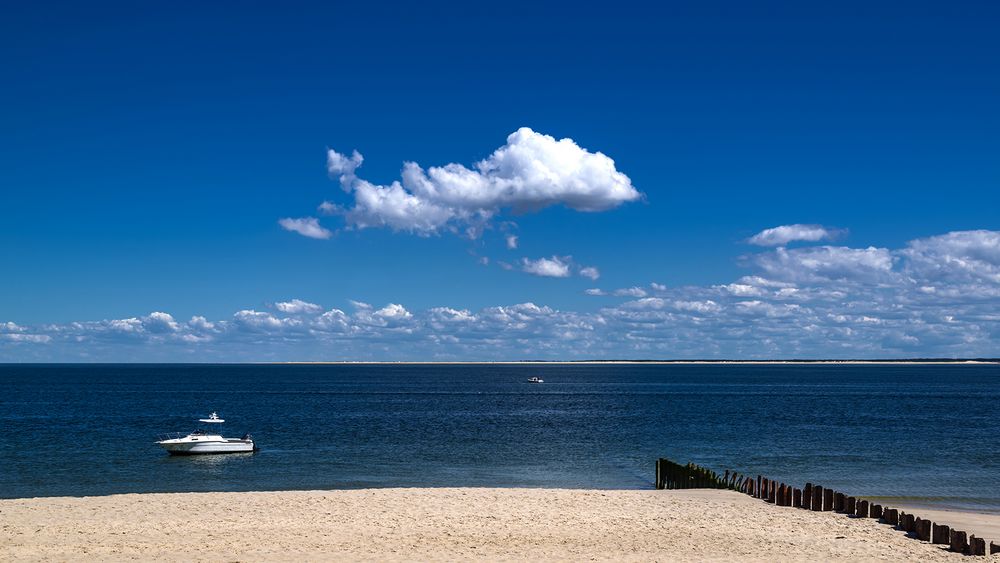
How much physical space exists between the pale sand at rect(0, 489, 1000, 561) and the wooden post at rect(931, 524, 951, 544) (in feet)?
2.42

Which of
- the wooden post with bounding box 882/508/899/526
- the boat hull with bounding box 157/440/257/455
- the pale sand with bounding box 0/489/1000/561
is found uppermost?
the wooden post with bounding box 882/508/899/526

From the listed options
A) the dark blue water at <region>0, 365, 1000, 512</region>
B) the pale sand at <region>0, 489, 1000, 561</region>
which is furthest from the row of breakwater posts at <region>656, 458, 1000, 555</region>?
the dark blue water at <region>0, 365, 1000, 512</region>

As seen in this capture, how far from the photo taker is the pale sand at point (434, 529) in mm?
26047

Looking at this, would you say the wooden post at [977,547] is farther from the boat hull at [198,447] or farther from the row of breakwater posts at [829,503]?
the boat hull at [198,447]

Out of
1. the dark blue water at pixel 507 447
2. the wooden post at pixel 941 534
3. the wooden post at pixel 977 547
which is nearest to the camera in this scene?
the wooden post at pixel 977 547

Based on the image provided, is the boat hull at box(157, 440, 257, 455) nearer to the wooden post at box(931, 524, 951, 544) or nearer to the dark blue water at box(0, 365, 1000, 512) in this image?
the dark blue water at box(0, 365, 1000, 512)

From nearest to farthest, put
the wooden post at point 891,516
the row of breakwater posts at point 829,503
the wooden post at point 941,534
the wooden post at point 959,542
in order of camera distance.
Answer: the wooden post at point 959,542
the row of breakwater posts at point 829,503
the wooden post at point 941,534
the wooden post at point 891,516

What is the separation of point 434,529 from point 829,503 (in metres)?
15.7

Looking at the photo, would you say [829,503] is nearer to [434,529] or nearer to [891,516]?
[891,516]

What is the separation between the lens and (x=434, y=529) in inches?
1179

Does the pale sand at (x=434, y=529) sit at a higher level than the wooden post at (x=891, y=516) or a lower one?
lower

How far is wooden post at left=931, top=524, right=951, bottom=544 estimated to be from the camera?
90.3 feet

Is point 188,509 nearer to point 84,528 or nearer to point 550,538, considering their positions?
point 84,528

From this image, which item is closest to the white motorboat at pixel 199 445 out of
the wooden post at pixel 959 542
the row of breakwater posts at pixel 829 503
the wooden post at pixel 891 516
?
the row of breakwater posts at pixel 829 503
